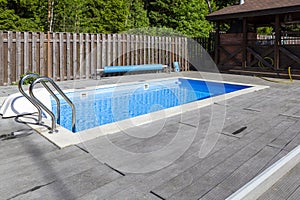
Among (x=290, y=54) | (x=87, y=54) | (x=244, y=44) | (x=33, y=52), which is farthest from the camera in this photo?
(x=244, y=44)

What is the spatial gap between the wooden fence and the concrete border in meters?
6.80

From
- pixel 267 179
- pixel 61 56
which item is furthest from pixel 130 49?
pixel 267 179

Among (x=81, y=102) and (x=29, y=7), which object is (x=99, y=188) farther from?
(x=29, y=7)

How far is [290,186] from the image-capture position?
207 centimetres

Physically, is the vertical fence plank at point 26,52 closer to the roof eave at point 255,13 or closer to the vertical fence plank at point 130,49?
the vertical fence plank at point 130,49

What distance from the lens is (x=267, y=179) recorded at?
2.07m

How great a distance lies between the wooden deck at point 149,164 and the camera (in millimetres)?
1964

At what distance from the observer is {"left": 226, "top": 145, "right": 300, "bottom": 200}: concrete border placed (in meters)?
1.87

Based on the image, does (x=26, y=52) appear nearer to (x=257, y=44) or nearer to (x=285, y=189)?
(x=285, y=189)

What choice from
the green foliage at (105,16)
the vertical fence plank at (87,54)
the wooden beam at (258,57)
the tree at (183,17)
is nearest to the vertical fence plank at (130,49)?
the vertical fence plank at (87,54)

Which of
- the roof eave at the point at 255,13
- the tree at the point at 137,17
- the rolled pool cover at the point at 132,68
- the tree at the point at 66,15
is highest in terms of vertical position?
the tree at the point at 137,17

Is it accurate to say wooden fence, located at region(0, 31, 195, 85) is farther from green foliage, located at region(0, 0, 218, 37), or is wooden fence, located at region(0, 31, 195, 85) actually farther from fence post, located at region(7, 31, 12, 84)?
green foliage, located at region(0, 0, 218, 37)

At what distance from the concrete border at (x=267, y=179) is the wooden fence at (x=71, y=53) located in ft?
22.3

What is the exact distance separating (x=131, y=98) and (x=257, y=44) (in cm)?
613
